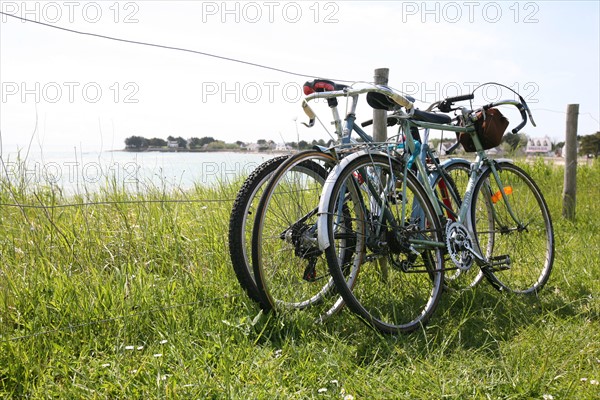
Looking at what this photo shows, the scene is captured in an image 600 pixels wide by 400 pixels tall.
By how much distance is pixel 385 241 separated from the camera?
320 centimetres

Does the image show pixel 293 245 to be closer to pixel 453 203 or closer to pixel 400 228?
pixel 400 228

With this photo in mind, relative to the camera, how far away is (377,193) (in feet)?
10.5

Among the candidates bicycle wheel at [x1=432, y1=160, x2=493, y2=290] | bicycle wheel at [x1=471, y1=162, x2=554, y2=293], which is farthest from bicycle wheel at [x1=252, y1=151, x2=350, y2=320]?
bicycle wheel at [x1=471, y1=162, x2=554, y2=293]

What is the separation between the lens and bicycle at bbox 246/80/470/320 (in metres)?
2.87

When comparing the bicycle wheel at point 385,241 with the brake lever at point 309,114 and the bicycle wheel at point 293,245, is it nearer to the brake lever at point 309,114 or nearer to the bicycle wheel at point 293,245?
the bicycle wheel at point 293,245

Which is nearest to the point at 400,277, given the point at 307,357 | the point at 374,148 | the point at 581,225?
the point at 374,148

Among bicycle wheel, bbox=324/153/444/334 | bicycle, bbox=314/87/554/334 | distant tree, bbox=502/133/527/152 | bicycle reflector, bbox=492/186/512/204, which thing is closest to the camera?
bicycle, bbox=314/87/554/334

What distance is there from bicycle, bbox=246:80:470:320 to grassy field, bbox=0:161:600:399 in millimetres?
184

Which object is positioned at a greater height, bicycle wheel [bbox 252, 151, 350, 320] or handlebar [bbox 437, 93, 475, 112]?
handlebar [bbox 437, 93, 475, 112]

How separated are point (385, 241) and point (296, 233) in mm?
520

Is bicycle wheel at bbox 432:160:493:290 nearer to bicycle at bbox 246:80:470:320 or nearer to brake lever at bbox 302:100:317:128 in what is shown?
bicycle at bbox 246:80:470:320

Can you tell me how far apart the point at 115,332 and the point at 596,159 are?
409 inches

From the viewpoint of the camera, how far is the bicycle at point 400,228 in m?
2.97

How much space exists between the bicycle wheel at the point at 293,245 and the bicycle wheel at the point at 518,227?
1.25m
